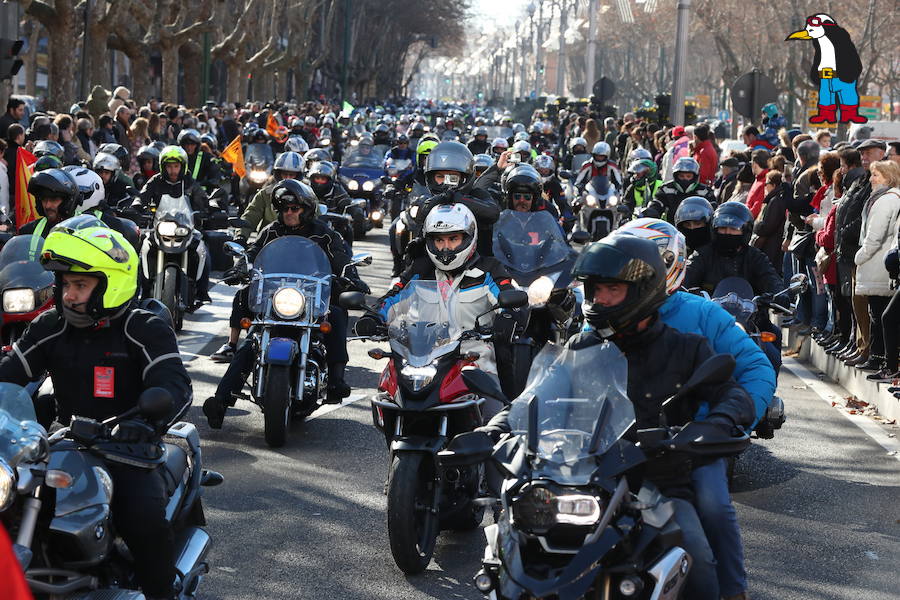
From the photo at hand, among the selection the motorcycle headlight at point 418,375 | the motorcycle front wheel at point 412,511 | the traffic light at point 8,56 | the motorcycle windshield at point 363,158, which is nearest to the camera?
the motorcycle front wheel at point 412,511

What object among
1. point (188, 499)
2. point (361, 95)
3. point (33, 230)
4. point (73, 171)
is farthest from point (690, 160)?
point (361, 95)

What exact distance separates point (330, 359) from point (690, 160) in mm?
7381

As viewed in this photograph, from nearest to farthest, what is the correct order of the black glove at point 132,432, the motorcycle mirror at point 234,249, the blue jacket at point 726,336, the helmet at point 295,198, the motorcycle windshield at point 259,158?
1. the black glove at point 132,432
2. the blue jacket at point 726,336
3. the motorcycle mirror at point 234,249
4. the helmet at point 295,198
5. the motorcycle windshield at point 259,158

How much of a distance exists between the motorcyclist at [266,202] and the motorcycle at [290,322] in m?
1.79

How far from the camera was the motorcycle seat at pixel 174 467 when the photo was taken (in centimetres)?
511

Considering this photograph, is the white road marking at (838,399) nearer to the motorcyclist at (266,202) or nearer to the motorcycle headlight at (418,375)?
the motorcycle headlight at (418,375)

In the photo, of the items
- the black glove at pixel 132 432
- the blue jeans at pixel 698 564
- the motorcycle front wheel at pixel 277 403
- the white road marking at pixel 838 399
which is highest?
the black glove at pixel 132 432

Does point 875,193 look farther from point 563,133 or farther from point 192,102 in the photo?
point 192,102

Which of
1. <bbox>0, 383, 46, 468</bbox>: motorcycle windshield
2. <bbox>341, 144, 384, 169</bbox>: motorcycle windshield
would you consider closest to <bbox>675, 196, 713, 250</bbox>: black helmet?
<bbox>0, 383, 46, 468</bbox>: motorcycle windshield

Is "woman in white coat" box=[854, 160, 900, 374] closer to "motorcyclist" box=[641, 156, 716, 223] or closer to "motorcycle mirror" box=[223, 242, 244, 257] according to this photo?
"motorcyclist" box=[641, 156, 716, 223]

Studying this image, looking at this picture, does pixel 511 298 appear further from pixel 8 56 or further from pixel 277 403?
pixel 8 56

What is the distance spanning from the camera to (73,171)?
12.4 m

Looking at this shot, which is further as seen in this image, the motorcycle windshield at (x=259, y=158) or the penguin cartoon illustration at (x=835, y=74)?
the motorcycle windshield at (x=259, y=158)

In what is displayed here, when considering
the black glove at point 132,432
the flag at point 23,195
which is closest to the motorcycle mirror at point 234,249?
the flag at point 23,195
